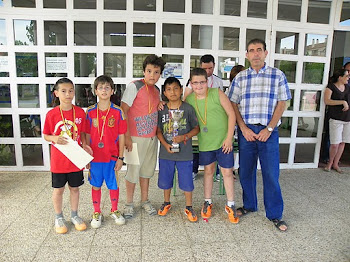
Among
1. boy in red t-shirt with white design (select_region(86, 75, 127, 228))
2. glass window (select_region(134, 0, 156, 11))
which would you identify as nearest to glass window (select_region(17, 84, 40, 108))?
glass window (select_region(134, 0, 156, 11))

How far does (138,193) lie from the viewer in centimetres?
392

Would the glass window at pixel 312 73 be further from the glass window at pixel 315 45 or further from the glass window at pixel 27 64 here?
the glass window at pixel 27 64

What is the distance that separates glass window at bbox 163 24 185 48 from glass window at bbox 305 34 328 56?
2281mm

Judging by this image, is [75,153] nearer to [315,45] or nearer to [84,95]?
[84,95]

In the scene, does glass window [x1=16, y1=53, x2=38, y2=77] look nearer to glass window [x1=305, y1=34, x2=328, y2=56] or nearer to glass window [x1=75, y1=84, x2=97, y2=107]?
glass window [x1=75, y1=84, x2=97, y2=107]

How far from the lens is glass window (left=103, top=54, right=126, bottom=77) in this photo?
456 centimetres

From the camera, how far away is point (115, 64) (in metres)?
4.59

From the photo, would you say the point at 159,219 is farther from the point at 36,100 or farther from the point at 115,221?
the point at 36,100

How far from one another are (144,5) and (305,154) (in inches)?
166

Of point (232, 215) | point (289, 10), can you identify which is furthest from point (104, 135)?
point (289, 10)

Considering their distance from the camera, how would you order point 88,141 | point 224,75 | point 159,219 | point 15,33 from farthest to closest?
point 224,75
point 15,33
point 159,219
point 88,141

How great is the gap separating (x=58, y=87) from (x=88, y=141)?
0.62 metres

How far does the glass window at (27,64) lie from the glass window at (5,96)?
304mm

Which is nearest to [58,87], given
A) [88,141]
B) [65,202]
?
[88,141]
